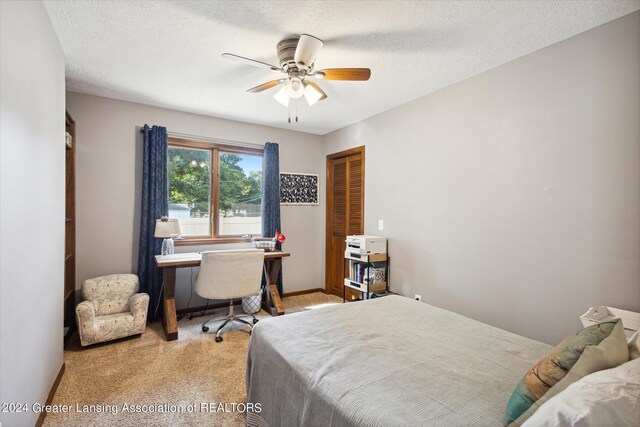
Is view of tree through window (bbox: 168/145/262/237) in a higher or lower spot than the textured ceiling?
lower

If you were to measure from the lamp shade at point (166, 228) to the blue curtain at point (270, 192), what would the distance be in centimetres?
125

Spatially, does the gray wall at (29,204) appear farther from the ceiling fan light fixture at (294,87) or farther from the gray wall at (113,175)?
the ceiling fan light fixture at (294,87)

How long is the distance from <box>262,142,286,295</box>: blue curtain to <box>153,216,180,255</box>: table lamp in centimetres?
125

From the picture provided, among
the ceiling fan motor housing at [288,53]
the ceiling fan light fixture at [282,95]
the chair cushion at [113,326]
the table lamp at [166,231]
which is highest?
the ceiling fan motor housing at [288,53]

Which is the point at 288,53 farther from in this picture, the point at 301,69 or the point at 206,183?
the point at 206,183

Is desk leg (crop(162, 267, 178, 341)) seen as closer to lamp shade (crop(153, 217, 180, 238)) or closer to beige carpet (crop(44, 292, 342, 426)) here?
beige carpet (crop(44, 292, 342, 426))

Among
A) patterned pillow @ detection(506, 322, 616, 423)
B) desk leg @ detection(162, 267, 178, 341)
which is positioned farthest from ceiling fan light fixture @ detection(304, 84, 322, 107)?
desk leg @ detection(162, 267, 178, 341)

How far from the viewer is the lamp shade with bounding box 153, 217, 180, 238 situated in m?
3.29

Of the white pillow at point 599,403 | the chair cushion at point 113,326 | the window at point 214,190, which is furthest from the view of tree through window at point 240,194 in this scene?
the white pillow at point 599,403

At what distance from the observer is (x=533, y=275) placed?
232cm

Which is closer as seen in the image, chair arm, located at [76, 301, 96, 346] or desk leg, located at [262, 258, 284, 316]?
chair arm, located at [76, 301, 96, 346]

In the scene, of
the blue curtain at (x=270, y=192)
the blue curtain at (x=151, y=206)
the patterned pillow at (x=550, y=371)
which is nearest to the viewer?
the patterned pillow at (x=550, y=371)

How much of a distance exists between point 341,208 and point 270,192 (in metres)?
1.10

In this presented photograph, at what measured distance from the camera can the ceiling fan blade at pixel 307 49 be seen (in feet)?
6.28
